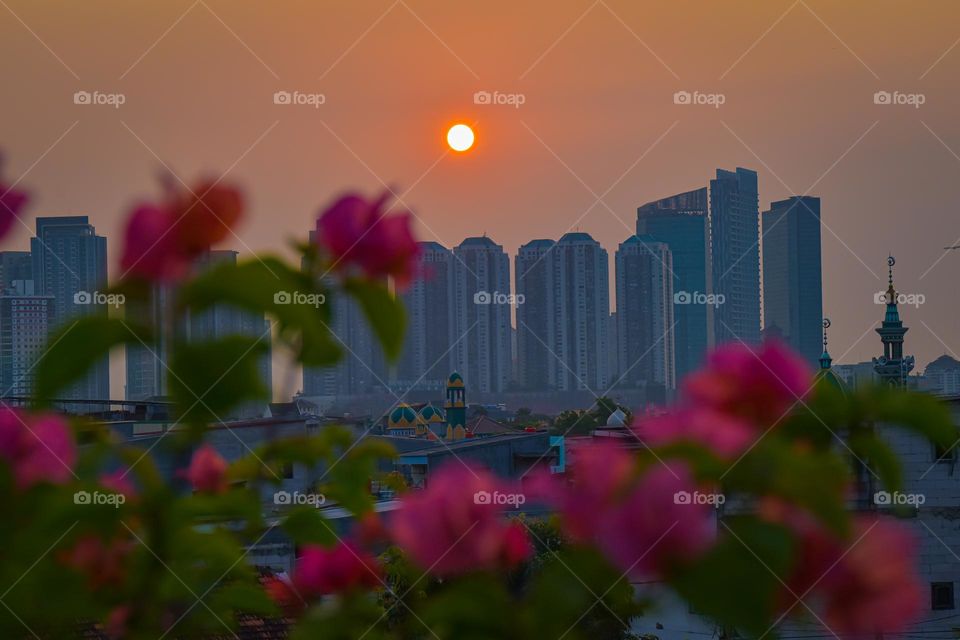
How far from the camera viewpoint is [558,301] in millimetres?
16828

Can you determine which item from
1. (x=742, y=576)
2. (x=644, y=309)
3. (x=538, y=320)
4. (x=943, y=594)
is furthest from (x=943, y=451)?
(x=538, y=320)

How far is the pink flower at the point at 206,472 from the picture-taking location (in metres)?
0.82

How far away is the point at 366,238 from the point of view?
655 mm

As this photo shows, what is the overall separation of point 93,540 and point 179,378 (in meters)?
0.21

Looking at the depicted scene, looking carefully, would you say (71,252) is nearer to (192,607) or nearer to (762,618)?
(192,607)

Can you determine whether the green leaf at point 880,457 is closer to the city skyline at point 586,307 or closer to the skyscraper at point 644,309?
the city skyline at point 586,307

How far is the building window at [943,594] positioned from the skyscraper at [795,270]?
703cm

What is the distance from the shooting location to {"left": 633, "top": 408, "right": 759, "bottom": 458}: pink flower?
0.44m

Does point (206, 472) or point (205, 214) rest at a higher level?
point (205, 214)

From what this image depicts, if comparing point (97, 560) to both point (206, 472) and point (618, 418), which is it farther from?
point (618, 418)

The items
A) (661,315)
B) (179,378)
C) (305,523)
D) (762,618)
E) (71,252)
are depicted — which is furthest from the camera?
(661,315)

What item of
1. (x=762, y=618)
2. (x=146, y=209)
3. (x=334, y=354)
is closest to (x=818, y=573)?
(x=762, y=618)

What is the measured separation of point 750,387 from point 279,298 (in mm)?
241

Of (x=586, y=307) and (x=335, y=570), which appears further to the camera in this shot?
(x=586, y=307)
